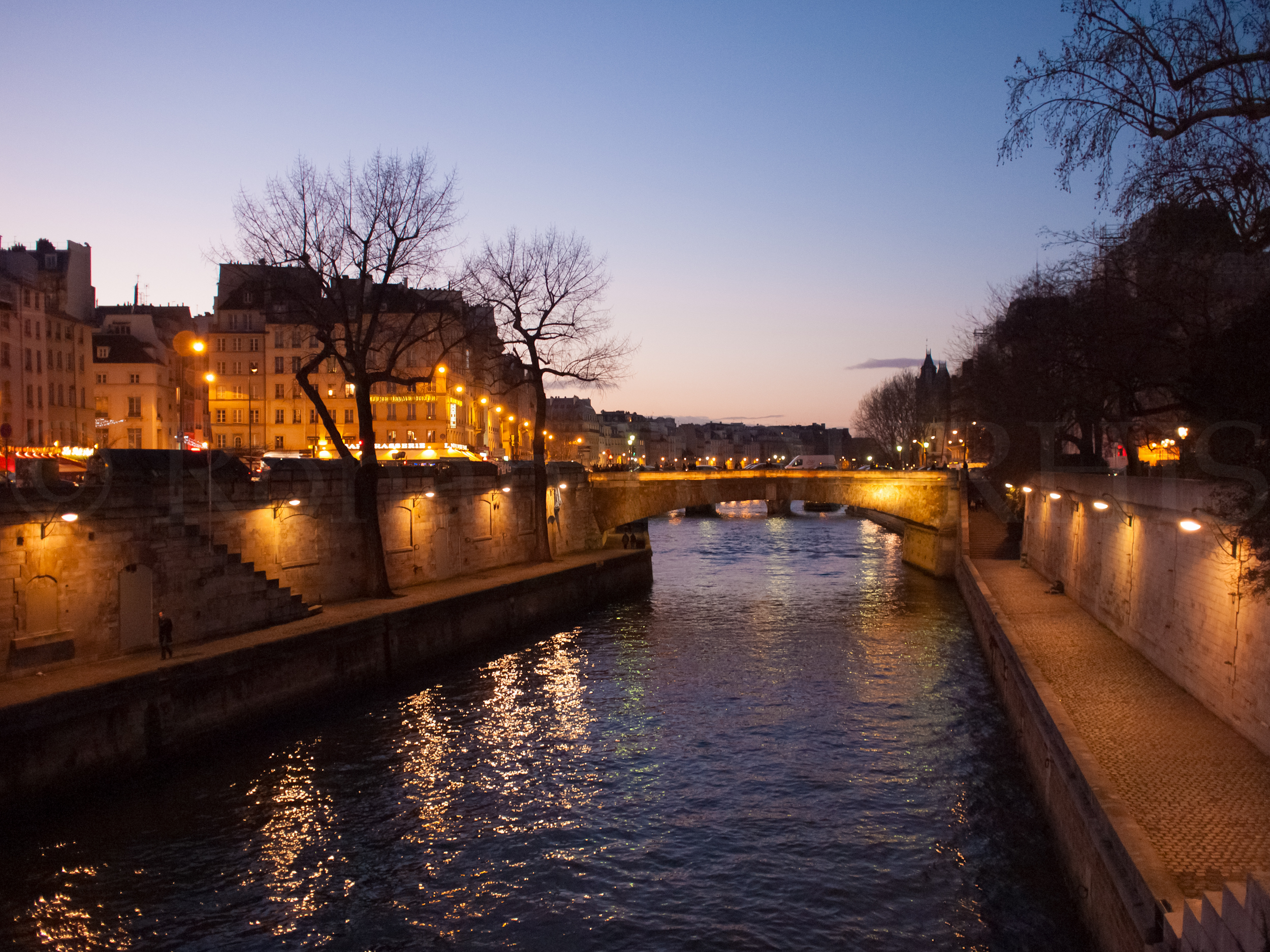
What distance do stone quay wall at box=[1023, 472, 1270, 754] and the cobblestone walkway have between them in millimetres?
471

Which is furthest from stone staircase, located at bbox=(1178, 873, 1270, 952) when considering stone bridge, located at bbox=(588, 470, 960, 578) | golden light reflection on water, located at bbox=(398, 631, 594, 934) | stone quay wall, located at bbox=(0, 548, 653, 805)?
stone bridge, located at bbox=(588, 470, 960, 578)

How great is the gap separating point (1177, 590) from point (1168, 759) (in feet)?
19.7

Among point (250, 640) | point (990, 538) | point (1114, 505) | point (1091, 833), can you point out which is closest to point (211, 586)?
point (250, 640)

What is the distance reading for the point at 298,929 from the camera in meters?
13.8

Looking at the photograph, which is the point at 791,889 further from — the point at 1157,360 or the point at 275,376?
the point at 275,376

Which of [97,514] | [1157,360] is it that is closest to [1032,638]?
[1157,360]

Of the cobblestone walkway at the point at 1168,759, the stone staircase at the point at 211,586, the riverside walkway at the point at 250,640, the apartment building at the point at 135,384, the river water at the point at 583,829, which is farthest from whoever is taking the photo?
the apartment building at the point at 135,384

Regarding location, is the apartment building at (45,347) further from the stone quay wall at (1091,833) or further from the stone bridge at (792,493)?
the stone quay wall at (1091,833)

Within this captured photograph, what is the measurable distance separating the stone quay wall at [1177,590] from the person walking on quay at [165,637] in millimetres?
19595

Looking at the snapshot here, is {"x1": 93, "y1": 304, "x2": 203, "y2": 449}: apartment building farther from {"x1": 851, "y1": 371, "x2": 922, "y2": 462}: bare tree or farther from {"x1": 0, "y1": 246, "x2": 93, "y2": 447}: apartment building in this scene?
{"x1": 851, "y1": 371, "x2": 922, "y2": 462}: bare tree

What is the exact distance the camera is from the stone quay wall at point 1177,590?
50.5 feet

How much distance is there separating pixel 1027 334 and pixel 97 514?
23.9m

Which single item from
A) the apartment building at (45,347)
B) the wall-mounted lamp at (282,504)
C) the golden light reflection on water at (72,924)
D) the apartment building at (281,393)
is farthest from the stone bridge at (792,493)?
the golden light reflection on water at (72,924)

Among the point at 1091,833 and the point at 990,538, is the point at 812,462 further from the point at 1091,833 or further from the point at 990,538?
the point at 1091,833
